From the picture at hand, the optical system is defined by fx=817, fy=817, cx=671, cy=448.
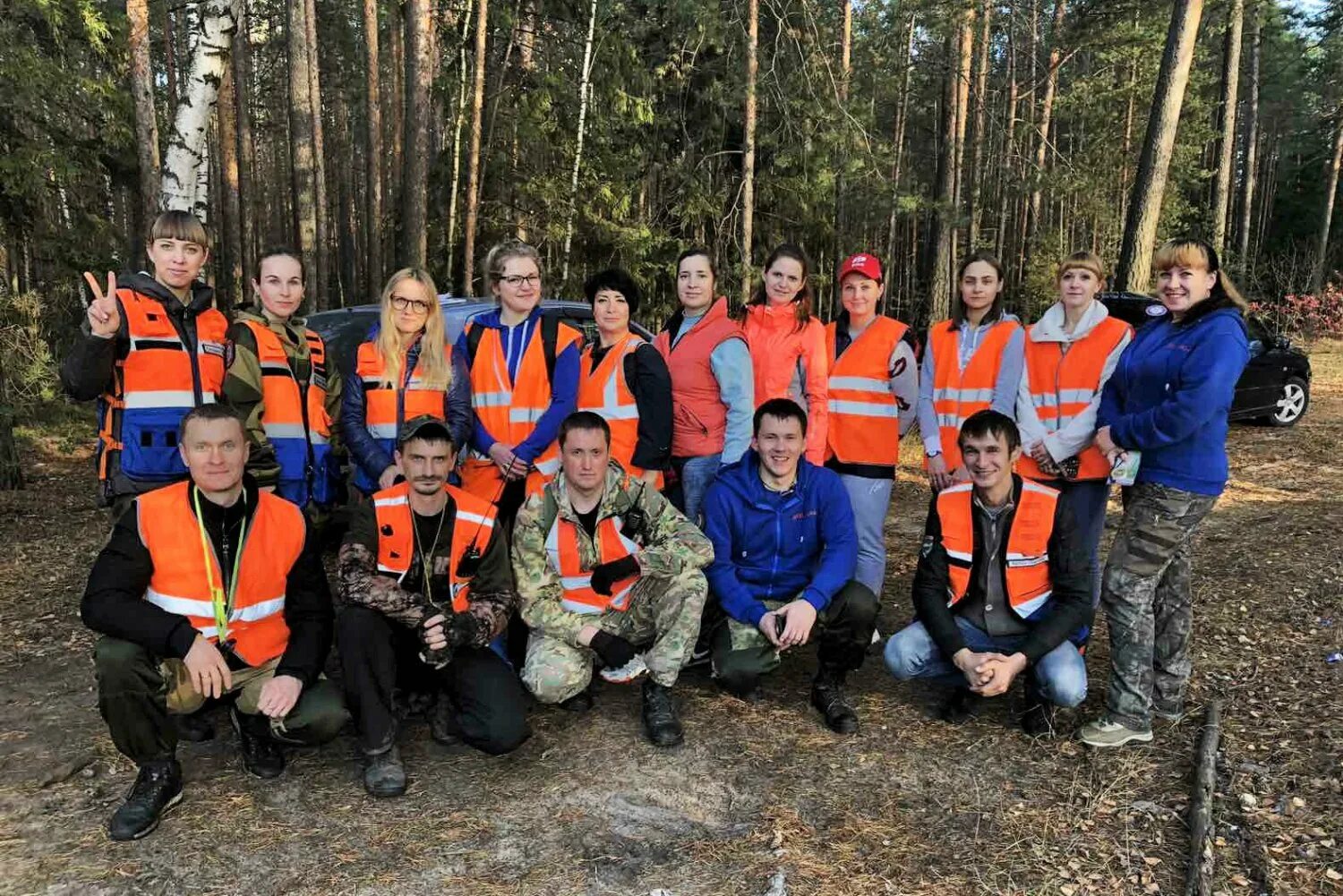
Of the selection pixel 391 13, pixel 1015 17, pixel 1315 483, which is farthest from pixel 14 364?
pixel 1015 17

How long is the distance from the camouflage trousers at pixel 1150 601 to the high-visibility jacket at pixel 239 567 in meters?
3.37

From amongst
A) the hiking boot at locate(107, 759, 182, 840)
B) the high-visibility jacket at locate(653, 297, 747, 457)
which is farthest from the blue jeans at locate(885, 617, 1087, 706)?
Result: the hiking boot at locate(107, 759, 182, 840)

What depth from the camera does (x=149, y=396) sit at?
11.6 ft

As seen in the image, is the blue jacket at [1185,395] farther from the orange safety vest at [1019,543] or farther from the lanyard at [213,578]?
the lanyard at [213,578]

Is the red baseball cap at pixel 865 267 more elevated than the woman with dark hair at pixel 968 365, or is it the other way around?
the red baseball cap at pixel 865 267

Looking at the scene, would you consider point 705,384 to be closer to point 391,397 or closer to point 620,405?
point 620,405

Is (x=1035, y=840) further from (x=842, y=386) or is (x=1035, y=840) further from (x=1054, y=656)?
(x=842, y=386)

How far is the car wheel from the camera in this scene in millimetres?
11242

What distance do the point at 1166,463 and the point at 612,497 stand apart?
2.32 metres

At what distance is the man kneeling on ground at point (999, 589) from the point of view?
11.3ft

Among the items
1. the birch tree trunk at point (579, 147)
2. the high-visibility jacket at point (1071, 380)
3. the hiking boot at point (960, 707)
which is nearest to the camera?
the hiking boot at point (960, 707)

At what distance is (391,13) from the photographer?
18.4m

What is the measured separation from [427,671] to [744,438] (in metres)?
1.83

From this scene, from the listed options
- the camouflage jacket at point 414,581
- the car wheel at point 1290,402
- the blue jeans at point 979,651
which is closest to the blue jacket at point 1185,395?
the blue jeans at point 979,651
